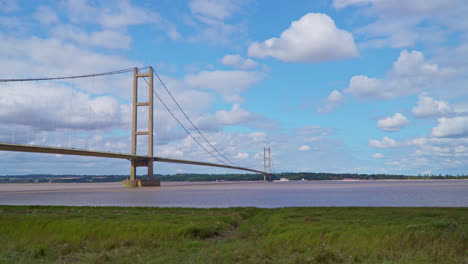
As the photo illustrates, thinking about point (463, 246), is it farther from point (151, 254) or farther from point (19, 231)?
point (19, 231)

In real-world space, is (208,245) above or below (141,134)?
below

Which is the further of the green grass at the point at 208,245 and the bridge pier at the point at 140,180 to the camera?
the bridge pier at the point at 140,180

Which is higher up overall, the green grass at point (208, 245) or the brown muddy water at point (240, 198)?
the green grass at point (208, 245)

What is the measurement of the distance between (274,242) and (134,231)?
13.7 ft

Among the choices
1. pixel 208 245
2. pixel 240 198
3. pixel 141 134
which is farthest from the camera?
pixel 141 134

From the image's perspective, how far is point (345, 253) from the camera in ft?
24.6

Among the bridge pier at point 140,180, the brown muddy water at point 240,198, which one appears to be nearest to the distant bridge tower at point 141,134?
the bridge pier at point 140,180

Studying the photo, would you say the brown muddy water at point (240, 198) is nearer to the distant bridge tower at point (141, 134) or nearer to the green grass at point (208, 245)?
the distant bridge tower at point (141, 134)

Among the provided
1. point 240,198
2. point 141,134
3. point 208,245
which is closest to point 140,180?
point 141,134

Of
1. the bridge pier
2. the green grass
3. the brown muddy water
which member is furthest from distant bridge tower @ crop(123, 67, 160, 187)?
the green grass

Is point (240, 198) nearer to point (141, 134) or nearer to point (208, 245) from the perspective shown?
point (208, 245)

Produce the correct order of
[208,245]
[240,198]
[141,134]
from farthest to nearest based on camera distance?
[141,134] → [240,198] → [208,245]

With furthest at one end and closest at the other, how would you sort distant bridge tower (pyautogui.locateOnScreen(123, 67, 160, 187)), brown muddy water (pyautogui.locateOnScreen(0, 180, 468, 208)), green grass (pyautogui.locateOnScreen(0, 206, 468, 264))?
distant bridge tower (pyautogui.locateOnScreen(123, 67, 160, 187))
brown muddy water (pyautogui.locateOnScreen(0, 180, 468, 208))
green grass (pyautogui.locateOnScreen(0, 206, 468, 264))

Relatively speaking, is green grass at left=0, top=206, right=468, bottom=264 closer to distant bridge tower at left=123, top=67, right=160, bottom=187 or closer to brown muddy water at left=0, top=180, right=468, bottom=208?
brown muddy water at left=0, top=180, right=468, bottom=208
